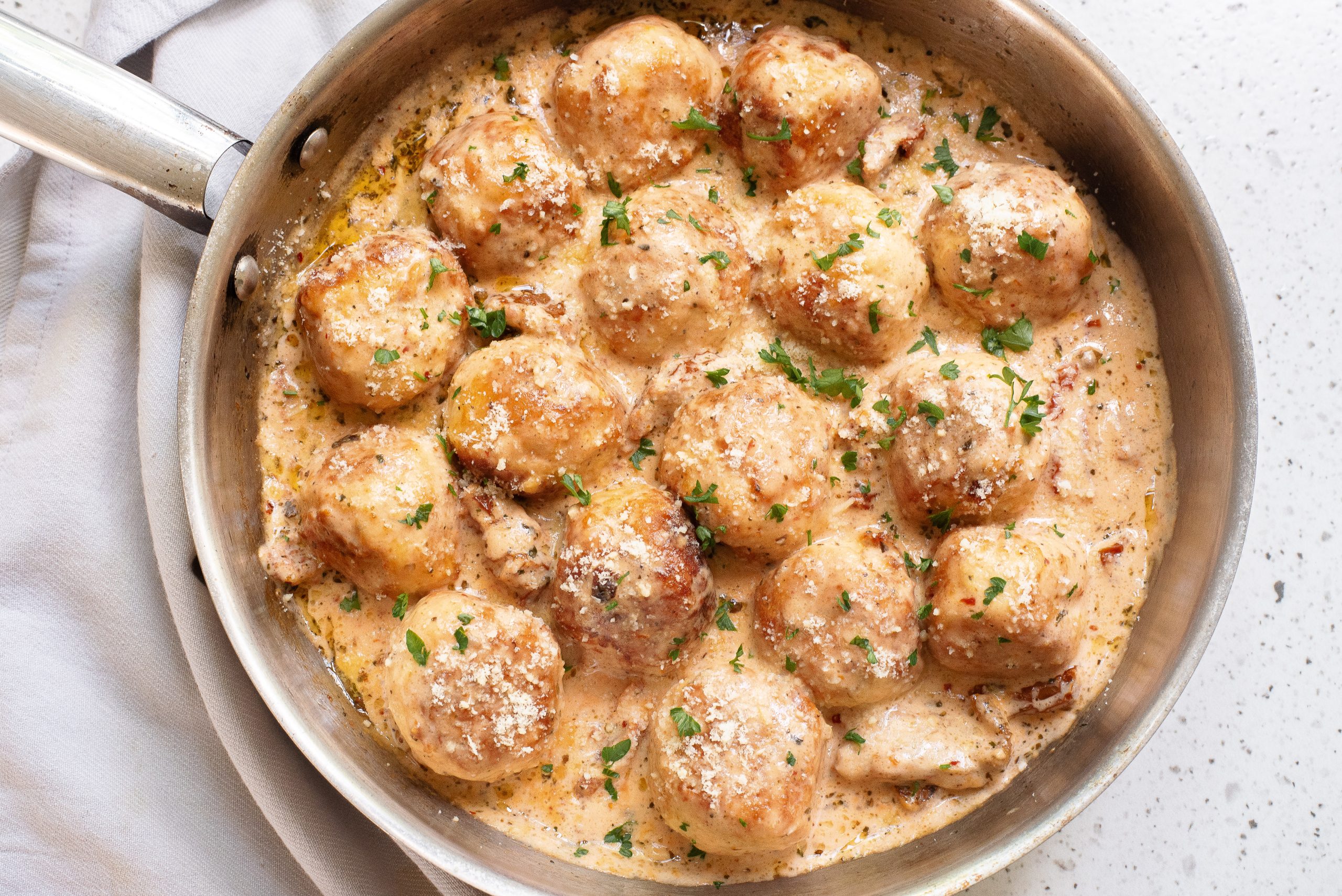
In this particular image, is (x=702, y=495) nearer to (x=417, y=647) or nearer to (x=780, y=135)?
(x=417, y=647)

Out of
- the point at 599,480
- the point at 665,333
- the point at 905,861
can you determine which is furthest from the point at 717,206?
the point at 905,861

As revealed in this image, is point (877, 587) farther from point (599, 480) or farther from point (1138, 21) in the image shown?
point (1138, 21)

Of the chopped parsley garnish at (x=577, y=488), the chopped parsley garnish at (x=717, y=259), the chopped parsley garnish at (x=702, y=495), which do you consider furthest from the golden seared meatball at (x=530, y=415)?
the chopped parsley garnish at (x=717, y=259)

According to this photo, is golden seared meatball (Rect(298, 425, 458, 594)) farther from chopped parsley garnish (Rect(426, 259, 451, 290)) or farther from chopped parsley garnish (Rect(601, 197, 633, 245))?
chopped parsley garnish (Rect(601, 197, 633, 245))

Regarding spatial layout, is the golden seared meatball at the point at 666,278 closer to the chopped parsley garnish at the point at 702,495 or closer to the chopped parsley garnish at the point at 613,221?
the chopped parsley garnish at the point at 613,221

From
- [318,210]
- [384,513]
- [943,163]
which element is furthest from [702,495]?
[318,210]

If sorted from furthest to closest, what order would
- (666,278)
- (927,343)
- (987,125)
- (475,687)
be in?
(987,125) < (927,343) < (666,278) < (475,687)
